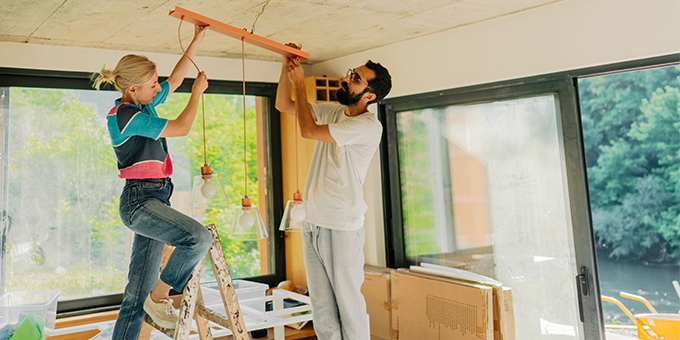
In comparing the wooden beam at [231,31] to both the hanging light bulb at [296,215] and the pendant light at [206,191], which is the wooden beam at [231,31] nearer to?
the pendant light at [206,191]

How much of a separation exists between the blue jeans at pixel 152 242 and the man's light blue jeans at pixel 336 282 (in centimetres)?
64

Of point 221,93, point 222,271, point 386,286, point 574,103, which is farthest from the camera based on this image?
point 221,93

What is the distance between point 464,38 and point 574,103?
2.71 feet

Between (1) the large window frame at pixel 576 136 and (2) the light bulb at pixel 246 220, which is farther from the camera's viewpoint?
(1) the large window frame at pixel 576 136

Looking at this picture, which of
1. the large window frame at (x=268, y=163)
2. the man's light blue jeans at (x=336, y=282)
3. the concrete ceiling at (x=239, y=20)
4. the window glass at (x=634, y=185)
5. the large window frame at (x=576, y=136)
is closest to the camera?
the man's light blue jeans at (x=336, y=282)

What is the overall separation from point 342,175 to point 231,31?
0.84 metres

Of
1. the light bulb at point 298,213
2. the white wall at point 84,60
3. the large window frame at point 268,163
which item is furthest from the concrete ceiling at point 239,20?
the light bulb at point 298,213

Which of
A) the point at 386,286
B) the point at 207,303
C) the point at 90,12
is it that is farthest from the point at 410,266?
the point at 90,12

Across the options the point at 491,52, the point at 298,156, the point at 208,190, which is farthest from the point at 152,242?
the point at 491,52

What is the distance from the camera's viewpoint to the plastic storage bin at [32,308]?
2439 mm

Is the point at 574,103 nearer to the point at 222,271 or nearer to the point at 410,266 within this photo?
the point at 410,266

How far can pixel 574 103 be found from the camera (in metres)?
2.93

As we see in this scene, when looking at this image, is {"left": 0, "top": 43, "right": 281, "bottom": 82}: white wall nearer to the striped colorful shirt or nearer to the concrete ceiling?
the concrete ceiling

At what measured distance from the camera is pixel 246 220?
2.09m
